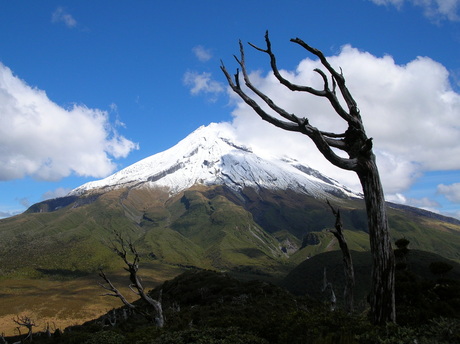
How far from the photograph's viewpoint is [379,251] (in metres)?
6.82

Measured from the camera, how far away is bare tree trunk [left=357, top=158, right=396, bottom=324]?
22.1 ft

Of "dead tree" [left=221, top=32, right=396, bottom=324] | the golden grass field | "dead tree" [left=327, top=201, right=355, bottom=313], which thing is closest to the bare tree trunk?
"dead tree" [left=221, top=32, right=396, bottom=324]

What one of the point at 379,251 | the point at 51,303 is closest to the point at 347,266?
the point at 379,251

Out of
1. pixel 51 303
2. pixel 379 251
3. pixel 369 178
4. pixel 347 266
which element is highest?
pixel 369 178

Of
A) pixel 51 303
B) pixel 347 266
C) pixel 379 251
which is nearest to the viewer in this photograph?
pixel 379 251

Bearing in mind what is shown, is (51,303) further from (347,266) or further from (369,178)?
(369,178)

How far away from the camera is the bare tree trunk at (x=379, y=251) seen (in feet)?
22.1

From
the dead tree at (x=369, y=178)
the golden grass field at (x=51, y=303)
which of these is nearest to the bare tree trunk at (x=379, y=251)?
the dead tree at (x=369, y=178)

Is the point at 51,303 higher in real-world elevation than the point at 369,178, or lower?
lower

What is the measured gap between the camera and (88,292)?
6791 inches

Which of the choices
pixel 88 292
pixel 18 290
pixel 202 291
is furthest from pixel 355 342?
pixel 18 290

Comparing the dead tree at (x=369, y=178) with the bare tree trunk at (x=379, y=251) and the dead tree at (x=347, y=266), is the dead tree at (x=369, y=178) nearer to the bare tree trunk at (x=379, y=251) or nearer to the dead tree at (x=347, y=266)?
the bare tree trunk at (x=379, y=251)

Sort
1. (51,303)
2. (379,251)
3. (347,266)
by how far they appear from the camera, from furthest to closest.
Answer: (51,303), (347,266), (379,251)

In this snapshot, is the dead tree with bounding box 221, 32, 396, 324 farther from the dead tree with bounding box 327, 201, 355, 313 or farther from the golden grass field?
the golden grass field
